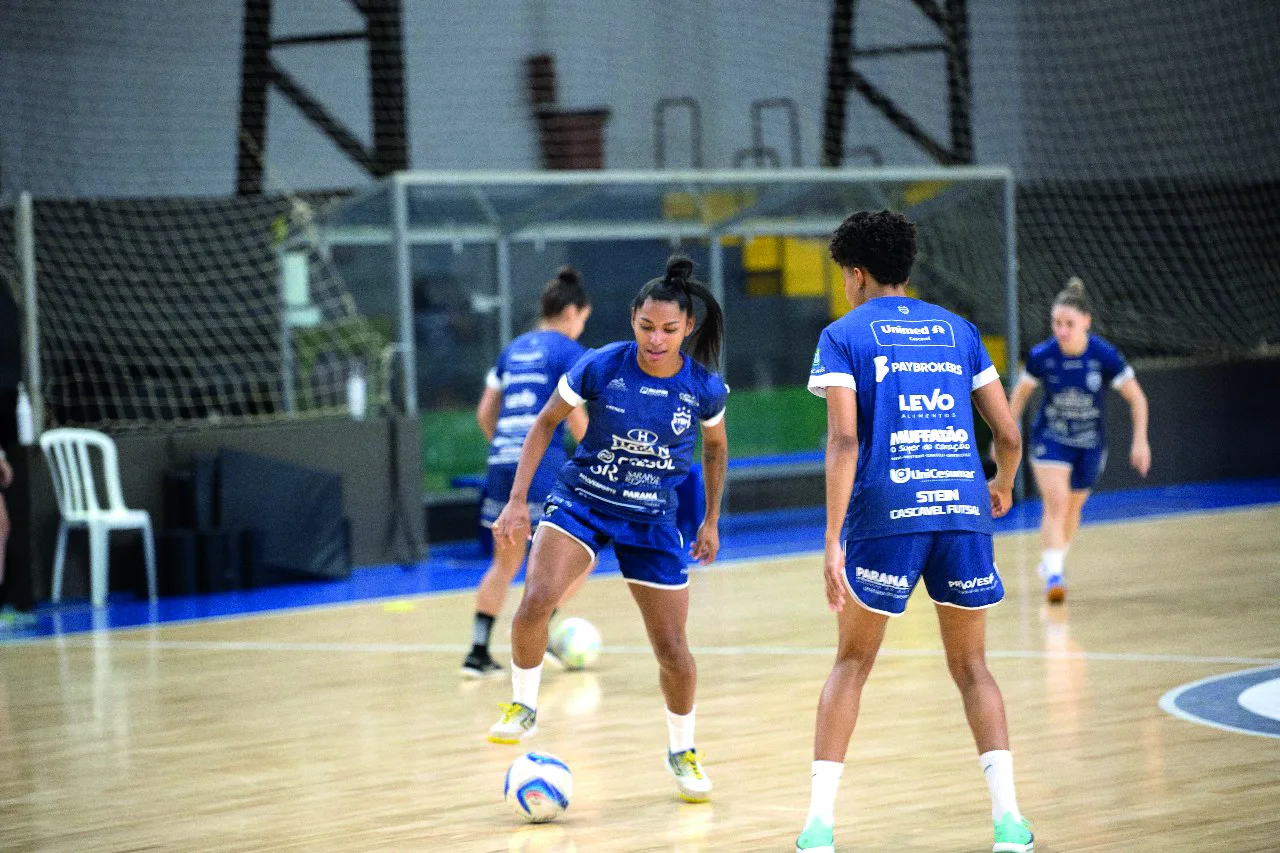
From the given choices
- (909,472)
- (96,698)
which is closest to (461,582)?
(96,698)

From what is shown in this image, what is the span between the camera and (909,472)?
166 inches

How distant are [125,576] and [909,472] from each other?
28.2 ft

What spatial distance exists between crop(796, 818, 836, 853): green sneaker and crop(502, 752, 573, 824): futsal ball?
3.13 ft

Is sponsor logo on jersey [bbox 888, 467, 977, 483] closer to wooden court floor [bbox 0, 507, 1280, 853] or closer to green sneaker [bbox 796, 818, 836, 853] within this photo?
green sneaker [bbox 796, 818, 836, 853]

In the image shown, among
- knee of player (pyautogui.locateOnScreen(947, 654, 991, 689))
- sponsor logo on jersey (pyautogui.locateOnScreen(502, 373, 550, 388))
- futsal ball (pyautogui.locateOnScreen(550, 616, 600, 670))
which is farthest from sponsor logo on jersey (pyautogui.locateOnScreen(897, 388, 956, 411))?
futsal ball (pyautogui.locateOnScreen(550, 616, 600, 670))

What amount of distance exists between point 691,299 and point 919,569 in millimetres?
1254

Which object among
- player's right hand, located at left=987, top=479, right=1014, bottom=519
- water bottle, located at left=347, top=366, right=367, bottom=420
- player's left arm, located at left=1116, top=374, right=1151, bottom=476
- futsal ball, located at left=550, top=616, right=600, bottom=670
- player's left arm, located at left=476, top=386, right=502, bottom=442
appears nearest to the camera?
player's right hand, located at left=987, top=479, right=1014, bottom=519

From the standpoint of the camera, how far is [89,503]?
10945 mm

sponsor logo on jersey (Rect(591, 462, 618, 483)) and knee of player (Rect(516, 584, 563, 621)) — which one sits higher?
sponsor logo on jersey (Rect(591, 462, 618, 483))

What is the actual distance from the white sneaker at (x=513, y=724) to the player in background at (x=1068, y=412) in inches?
182

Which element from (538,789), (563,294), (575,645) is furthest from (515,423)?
A: (538,789)

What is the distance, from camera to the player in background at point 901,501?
4199 millimetres

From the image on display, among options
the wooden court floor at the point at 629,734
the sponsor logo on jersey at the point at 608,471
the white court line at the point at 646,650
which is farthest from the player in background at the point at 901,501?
the white court line at the point at 646,650

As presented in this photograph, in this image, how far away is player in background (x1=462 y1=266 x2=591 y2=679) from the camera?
722 centimetres
